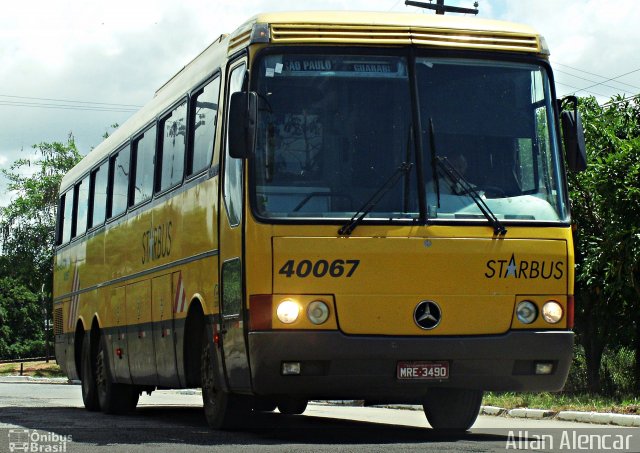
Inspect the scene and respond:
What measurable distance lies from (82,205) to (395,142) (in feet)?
36.0

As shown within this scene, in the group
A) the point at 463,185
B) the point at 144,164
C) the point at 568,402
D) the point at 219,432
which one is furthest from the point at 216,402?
the point at 568,402

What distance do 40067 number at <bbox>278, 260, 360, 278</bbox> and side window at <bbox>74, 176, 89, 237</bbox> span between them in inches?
403

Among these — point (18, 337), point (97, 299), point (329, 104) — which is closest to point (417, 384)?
point (329, 104)

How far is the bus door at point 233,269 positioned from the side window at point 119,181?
5.48 metres

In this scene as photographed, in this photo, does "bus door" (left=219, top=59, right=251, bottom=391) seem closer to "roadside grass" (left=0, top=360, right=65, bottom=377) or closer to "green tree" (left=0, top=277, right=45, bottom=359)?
"roadside grass" (left=0, top=360, right=65, bottom=377)

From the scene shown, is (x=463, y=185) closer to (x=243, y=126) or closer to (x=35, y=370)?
(x=243, y=126)

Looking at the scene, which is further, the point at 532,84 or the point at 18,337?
the point at 18,337

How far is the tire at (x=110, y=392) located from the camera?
19.2 meters

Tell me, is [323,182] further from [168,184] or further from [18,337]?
[18,337]

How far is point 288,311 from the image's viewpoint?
37.6ft

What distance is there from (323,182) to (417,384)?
195 cm

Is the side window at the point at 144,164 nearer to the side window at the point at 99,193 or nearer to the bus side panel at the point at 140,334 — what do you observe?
the bus side panel at the point at 140,334

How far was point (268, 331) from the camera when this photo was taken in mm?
11414

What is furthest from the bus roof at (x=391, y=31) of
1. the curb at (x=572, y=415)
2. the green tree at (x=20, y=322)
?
the green tree at (x=20, y=322)
